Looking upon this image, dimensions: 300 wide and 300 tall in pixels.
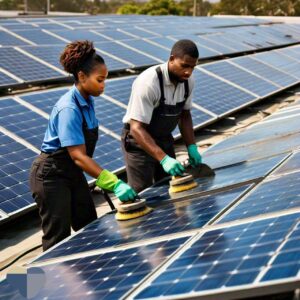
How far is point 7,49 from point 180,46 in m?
8.00

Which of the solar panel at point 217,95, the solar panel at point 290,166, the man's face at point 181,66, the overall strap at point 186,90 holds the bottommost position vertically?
the solar panel at point 217,95

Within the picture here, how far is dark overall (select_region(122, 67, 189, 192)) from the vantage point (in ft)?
17.1

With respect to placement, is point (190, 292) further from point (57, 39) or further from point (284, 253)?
point (57, 39)

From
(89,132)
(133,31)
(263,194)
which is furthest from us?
(133,31)

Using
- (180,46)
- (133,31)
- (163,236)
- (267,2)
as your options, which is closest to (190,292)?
(163,236)

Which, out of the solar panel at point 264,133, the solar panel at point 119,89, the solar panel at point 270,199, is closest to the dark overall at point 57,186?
the solar panel at point 270,199

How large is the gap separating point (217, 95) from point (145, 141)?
752 cm

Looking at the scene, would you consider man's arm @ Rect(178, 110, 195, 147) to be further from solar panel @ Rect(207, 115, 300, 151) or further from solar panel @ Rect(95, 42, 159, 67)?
solar panel @ Rect(95, 42, 159, 67)

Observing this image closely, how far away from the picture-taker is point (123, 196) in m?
4.18

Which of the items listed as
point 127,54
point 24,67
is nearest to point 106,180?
point 24,67

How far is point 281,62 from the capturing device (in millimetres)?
17672

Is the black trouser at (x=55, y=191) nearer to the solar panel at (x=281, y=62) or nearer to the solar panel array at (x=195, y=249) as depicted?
the solar panel array at (x=195, y=249)

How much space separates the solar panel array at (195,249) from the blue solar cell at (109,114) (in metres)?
4.12

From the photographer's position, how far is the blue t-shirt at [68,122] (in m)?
4.07
